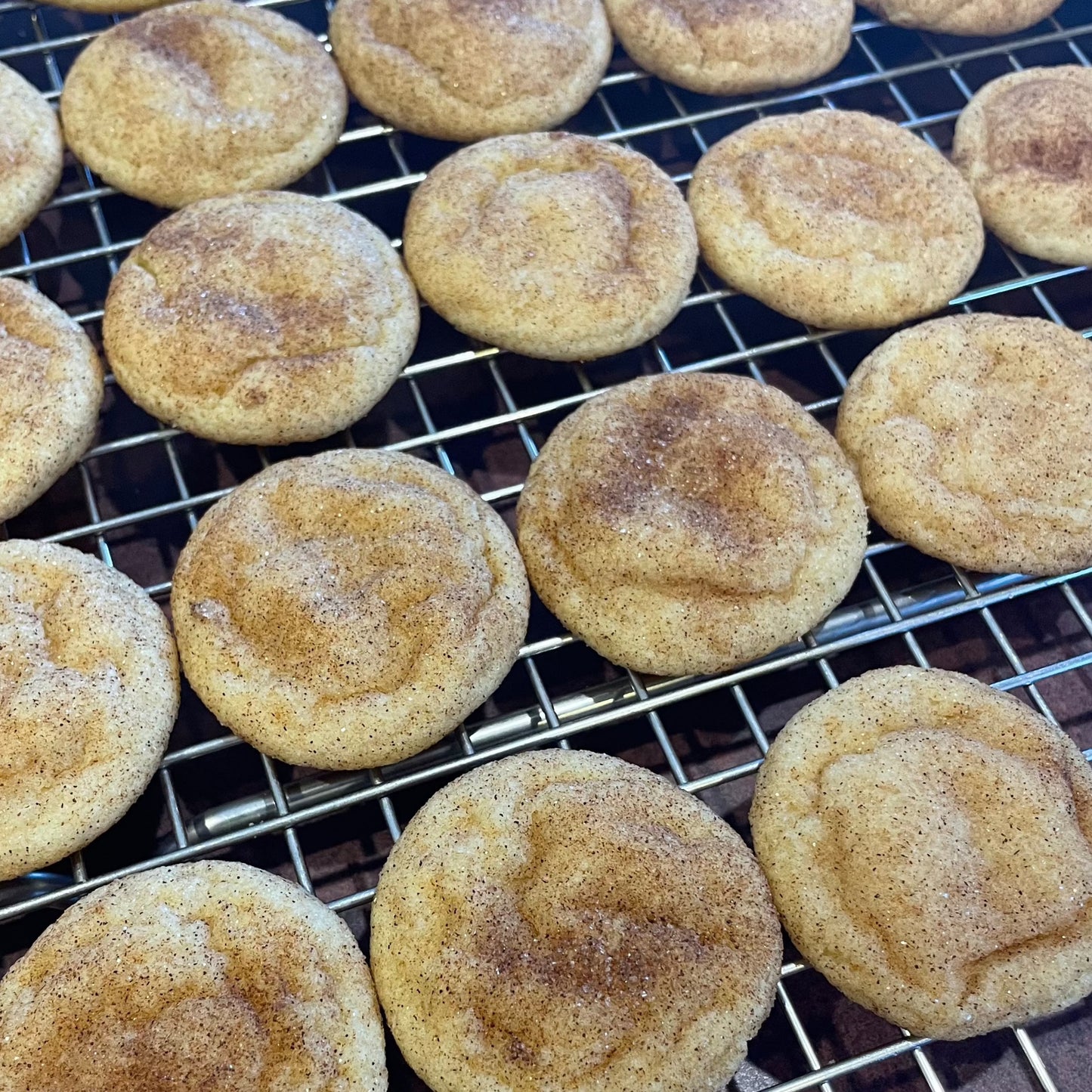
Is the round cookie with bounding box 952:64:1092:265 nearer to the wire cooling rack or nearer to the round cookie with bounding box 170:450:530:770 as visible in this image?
the wire cooling rack

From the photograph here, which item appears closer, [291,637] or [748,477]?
[291,637]

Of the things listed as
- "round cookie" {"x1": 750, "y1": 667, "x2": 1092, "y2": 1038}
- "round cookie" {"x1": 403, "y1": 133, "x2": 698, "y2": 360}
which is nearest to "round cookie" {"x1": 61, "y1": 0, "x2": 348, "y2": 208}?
"round cookie" {"x1": 403, "y1": 133, "x2": 698, "y2": 360}

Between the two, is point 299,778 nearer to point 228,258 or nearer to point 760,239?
point 228,258

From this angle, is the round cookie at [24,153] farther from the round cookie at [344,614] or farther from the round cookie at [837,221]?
the round cookie at [837,221]

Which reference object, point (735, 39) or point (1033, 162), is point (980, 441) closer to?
point (1033, 162)

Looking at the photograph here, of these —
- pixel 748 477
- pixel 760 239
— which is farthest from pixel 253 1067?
pixel 760 239

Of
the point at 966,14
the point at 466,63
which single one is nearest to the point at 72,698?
the point at 466,63

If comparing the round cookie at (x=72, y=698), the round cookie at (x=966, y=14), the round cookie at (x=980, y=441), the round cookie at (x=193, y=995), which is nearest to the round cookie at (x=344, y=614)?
the round cookie at (x=72, y=698)
